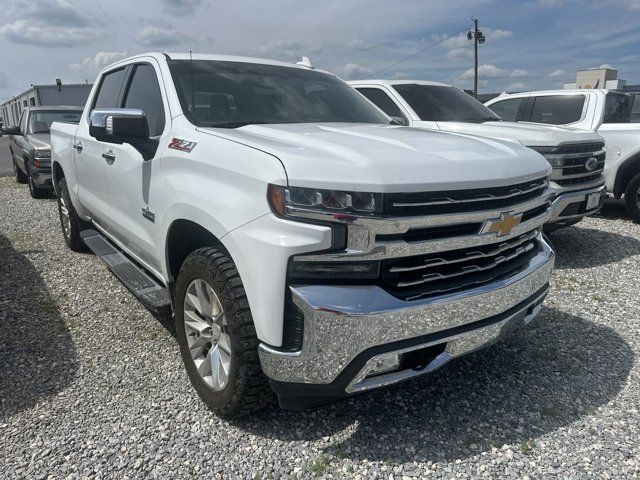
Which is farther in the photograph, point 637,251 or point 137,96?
point 637,251

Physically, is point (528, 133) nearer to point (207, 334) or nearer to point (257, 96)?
point (257, 96)

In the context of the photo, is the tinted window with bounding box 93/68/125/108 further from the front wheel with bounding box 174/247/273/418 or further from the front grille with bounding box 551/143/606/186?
the front grille with bounding box 551/143/606/186

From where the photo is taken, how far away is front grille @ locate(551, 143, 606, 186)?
17.3 ft

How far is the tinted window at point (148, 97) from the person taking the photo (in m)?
3.27

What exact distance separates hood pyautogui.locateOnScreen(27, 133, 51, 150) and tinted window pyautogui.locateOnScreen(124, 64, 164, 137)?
6347 mm

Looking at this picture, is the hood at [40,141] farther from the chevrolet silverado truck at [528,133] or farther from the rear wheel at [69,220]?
the chevrolet silverado truck at [528,133]

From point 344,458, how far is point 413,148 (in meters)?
1.51

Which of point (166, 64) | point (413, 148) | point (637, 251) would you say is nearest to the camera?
point (413, 148)

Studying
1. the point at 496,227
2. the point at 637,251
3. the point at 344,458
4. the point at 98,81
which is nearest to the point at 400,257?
the point at 496,227

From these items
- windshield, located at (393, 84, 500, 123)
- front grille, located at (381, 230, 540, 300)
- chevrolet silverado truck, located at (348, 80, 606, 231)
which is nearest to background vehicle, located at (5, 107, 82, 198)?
chevrolet silverado truck, located at (348, 80, 606, 231)

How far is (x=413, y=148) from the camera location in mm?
2486

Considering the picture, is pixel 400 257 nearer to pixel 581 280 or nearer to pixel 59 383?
pixel 59 383

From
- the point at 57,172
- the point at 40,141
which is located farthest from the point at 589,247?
the point at 40,141

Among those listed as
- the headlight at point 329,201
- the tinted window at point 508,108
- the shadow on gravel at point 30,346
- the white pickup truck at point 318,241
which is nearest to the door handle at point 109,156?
the white pickup truck at point 318,241
